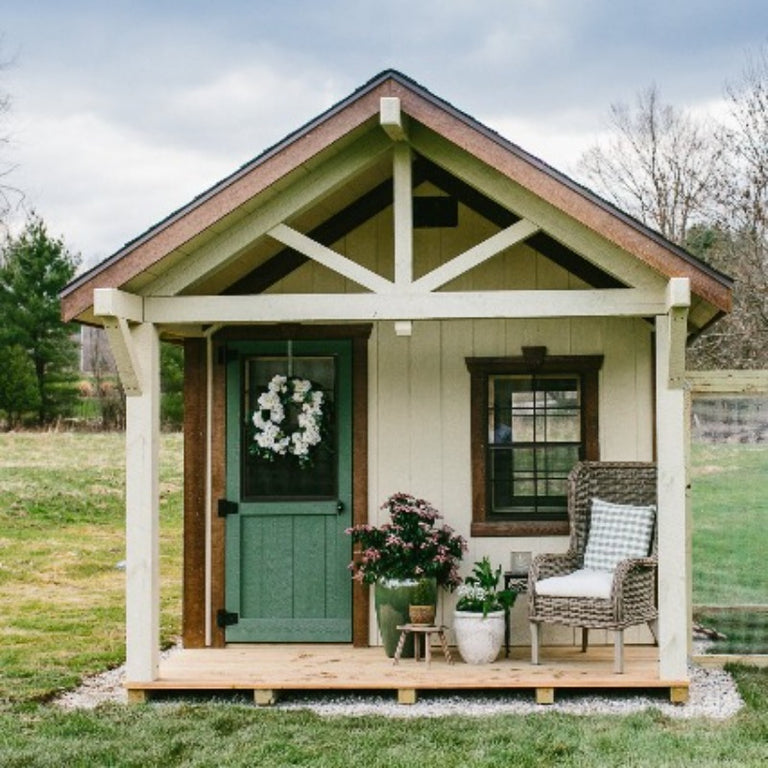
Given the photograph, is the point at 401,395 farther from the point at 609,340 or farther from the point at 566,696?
the point at 566,696

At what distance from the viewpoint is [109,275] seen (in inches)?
258

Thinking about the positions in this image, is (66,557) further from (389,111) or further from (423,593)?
(389,111)

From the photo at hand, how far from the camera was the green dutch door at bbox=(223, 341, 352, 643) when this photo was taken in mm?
8242

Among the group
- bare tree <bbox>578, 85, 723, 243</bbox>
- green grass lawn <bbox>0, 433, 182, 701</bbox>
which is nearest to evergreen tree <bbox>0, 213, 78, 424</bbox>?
green grass lawn <bbox>0, 433, 182, 701</bbox>

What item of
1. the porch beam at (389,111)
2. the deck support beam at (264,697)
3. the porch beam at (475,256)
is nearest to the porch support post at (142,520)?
the deck support beam at (264,697)

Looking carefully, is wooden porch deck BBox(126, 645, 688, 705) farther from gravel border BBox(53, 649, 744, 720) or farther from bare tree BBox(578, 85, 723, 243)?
bare tree BBox(578, 85, 723, 243)

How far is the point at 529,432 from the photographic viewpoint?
8.32m

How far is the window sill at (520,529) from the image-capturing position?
8.19 m

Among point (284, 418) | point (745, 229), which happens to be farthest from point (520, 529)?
point (745, 229)

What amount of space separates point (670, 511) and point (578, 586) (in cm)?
79

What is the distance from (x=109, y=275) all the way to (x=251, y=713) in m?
2.51

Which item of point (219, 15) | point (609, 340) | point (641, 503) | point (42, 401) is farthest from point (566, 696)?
point (42, 401)

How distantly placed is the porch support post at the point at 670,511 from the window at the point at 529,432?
1.51m

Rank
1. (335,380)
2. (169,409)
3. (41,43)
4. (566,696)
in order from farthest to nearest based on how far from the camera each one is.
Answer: (169,409), (41,43), (335,380), (566,696)
